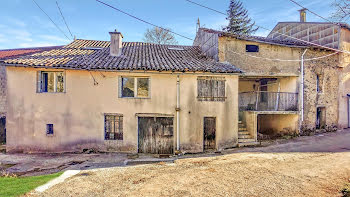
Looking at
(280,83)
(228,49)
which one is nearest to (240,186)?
(228,49)

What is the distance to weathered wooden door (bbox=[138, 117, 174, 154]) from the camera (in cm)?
1172

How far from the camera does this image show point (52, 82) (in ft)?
37.7

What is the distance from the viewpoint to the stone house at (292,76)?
13703 millimetres

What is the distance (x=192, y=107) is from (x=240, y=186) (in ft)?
19.8

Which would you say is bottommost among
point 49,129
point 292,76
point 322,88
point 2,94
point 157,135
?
point 157,135

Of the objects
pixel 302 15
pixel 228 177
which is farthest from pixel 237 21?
pixel 228 177

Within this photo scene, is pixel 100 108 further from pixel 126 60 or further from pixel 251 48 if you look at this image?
pixel 251 48

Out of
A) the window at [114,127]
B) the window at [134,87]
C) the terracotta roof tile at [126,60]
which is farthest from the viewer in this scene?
the window at [134,87]

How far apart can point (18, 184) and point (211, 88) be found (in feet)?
33.2

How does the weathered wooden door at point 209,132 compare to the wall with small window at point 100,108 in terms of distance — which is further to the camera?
the weathered wooden door at point 209,132

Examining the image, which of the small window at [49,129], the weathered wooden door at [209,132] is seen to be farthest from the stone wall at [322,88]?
the small window at [49,129]

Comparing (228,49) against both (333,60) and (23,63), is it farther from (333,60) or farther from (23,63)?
(23,63)

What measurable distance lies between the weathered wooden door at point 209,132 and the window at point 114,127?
527 centimetres

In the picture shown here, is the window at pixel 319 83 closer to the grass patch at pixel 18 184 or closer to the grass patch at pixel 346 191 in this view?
the grass patch at pixel 346 191
